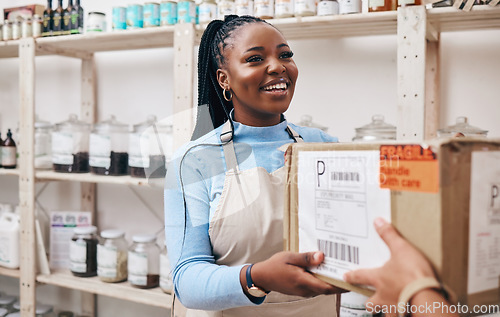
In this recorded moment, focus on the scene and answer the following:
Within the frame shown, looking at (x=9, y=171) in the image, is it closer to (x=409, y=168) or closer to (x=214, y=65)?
(x=214, y=65)

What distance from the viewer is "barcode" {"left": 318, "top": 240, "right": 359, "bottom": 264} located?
0.58 m

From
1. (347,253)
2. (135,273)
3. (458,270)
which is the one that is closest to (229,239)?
(347,253)

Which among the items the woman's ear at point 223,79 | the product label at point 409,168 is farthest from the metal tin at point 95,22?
the product label at point 409,168

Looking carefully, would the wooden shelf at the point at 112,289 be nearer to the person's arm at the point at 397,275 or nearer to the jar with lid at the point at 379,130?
the jar with lid at the point at 379,130

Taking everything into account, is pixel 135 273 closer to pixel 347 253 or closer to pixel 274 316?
pixel 274 316

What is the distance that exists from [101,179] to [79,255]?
37 centimetres

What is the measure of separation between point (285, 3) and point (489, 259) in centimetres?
120

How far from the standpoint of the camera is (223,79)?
930 mm

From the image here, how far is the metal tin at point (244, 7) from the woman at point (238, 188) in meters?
0.67

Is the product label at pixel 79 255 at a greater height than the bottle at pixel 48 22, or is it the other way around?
the bottle at pixel 48 22

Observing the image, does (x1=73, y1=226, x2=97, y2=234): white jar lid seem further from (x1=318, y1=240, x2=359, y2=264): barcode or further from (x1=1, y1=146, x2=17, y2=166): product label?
(x1=318, y1=240, x2=359, y2=264): barcode

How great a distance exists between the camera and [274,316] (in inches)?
36.4

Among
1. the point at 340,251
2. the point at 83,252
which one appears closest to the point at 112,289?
the point at 83,252

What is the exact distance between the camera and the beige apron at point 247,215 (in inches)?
32.2
